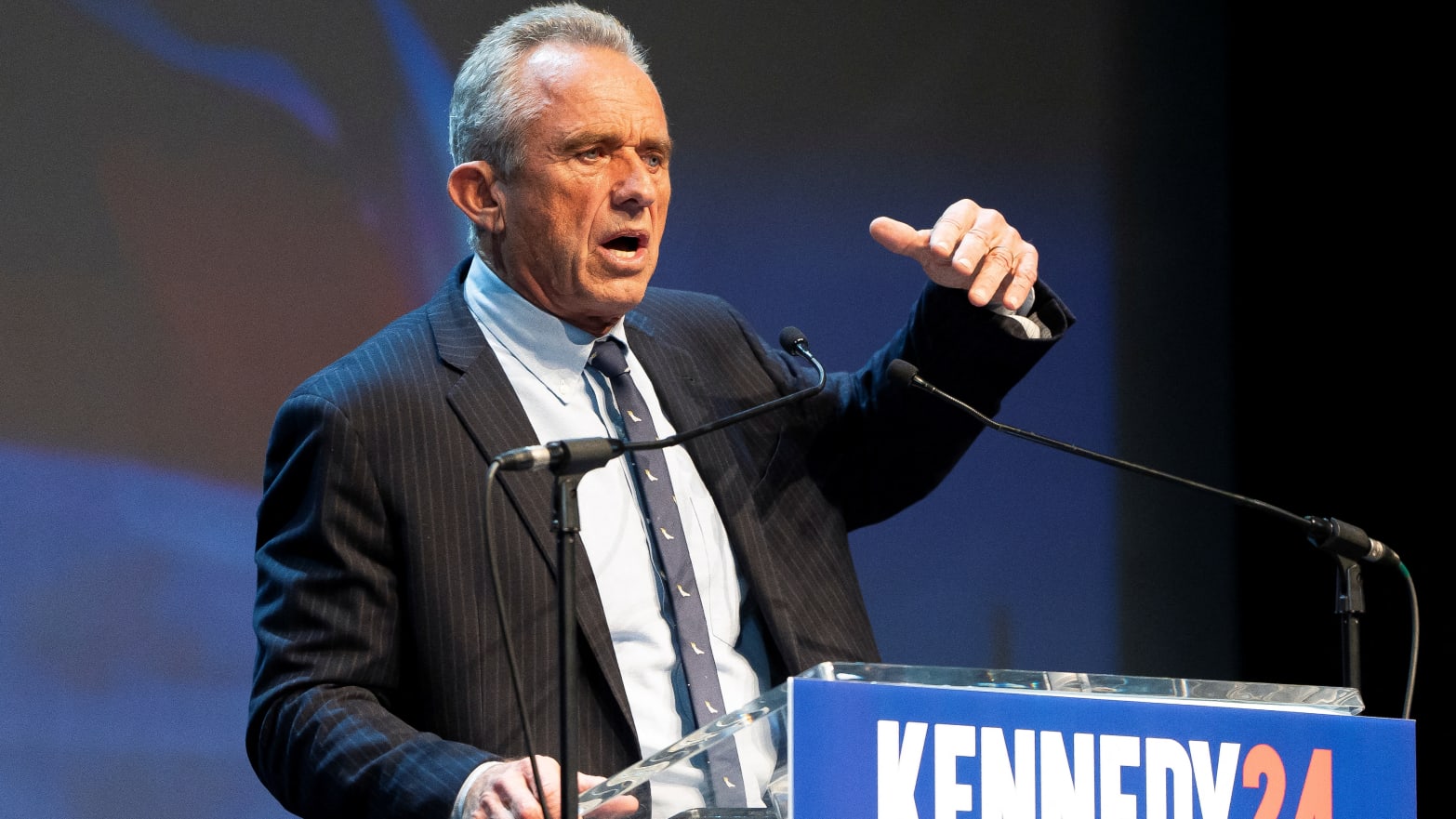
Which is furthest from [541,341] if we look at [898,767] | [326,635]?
[898,767]

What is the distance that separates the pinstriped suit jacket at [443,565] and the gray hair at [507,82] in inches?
7.6

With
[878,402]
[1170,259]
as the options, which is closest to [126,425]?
[878,402]

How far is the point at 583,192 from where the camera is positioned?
1884mm

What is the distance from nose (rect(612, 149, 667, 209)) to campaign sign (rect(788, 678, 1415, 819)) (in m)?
0.94

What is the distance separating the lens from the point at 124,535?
2.31 meters

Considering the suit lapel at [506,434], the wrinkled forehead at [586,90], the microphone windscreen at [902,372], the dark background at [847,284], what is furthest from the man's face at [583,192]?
the dark background at [847,284]

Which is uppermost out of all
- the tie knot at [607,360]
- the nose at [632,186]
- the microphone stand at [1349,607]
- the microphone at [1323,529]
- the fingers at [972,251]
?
the nose at [632,186]

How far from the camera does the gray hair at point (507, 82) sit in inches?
75.4

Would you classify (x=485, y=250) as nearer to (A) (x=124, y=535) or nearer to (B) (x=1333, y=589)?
(A) (x=124, y=535)

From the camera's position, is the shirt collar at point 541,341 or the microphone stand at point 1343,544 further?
the shirt collar at point 541,341

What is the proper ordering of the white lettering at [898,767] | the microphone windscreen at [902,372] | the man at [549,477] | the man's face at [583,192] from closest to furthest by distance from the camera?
the white lettering at [898,767] → the microphone windscreen at [902,372] → the man at [549,477] → the man's face at [583,192]

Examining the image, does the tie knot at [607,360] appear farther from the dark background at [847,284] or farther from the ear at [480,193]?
the dark background at [847,284]

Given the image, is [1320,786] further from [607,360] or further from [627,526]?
[607,360]

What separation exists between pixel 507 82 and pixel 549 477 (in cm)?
54
